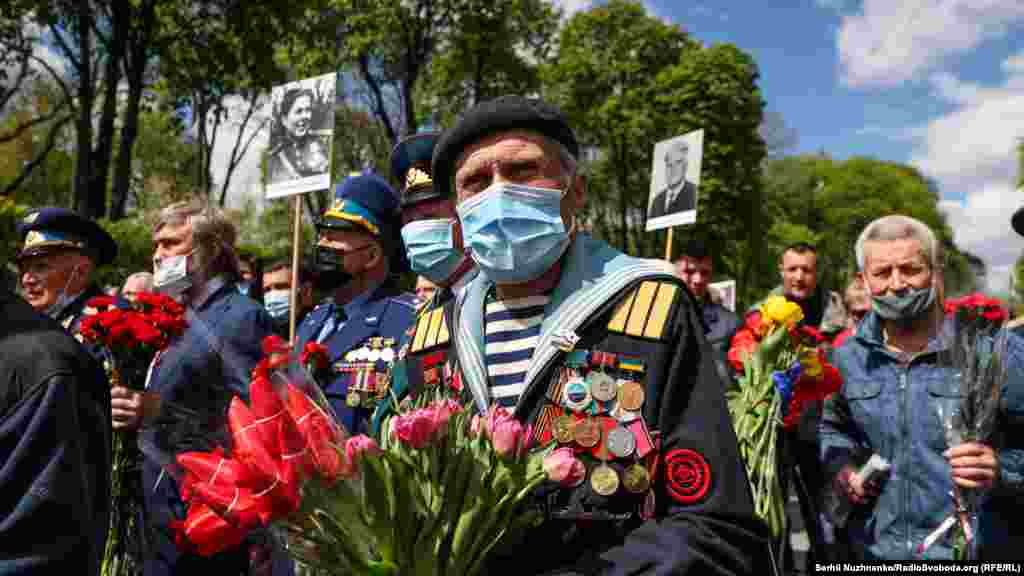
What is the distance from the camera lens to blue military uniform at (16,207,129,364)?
14.9ft

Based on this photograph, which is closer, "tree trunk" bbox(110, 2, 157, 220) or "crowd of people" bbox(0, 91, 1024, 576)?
"crowd of people" bbox(0, 91, 1024, 576)

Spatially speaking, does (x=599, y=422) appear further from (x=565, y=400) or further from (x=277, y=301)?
(x=277, y=301)

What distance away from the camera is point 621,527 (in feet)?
5.79

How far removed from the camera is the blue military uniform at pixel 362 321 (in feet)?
12.3

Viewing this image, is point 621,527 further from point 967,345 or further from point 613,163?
point 613,163

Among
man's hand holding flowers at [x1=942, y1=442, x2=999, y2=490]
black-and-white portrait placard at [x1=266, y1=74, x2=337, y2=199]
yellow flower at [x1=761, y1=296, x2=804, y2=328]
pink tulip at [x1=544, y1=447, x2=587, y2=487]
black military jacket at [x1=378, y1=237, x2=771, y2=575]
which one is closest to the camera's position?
pink tulip at [x1=544, y1=447, x2=587, y2=487]

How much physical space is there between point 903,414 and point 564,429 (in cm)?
209

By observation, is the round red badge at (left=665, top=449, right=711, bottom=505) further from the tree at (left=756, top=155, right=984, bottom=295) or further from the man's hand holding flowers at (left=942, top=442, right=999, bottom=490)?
the tree at (left=756, top=155, right=984, bottom=295)

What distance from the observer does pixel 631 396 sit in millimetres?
1851

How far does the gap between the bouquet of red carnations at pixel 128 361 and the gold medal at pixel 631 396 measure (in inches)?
91.5

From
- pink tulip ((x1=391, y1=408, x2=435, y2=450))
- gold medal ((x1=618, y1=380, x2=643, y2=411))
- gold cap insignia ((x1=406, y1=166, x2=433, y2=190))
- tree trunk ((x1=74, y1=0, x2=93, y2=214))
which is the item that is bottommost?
pink tulip ((x1=391, y1=408, x2=435, y2=450))

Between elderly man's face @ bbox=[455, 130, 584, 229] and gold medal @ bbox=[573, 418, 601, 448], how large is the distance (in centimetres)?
60

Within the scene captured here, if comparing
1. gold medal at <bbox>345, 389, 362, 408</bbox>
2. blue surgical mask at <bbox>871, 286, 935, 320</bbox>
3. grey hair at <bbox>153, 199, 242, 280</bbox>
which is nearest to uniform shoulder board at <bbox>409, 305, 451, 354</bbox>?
gold medal at <bbox>345, 389, 362, 408</bbox>

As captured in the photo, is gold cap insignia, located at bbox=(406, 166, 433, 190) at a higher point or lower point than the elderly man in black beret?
higher
